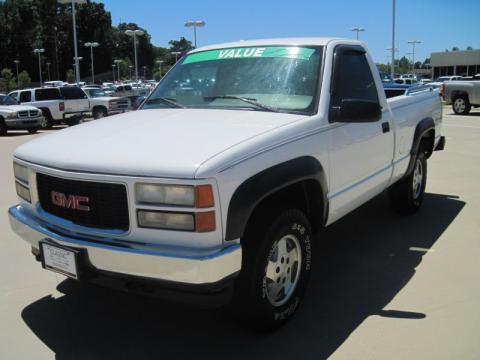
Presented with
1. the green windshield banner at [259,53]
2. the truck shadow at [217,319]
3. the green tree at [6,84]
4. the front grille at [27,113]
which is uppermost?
the green tree at [6,84]

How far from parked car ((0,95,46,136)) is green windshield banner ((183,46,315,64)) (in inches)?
631

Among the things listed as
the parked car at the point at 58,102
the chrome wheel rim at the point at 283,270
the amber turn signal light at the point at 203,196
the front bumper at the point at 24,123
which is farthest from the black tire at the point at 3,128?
the amber turn signal light at the point at 203,196

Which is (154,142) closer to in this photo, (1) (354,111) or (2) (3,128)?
(1) (354,111)

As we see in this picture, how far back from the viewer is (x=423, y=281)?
424 cm

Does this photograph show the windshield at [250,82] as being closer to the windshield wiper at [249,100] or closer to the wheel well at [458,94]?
the windshield wiper at [249,100]

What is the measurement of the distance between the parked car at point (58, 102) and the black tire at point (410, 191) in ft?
58.1

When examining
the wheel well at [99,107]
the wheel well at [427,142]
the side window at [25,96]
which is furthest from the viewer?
the wheel well at [99,107]

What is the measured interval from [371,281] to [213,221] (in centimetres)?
205

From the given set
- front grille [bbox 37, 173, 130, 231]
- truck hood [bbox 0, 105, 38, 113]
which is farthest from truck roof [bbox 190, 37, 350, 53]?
truck hood [bbox 0, 105, 38, 113]

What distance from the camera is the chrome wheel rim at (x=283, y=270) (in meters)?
3.33

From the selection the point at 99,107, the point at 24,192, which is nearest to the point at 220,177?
the point at 24,192

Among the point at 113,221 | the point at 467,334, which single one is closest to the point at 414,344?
the point at 467,334

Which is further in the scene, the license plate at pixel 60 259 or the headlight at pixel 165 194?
the license plate at pixel 60 259

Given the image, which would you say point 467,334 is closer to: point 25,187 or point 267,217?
point 267,217
